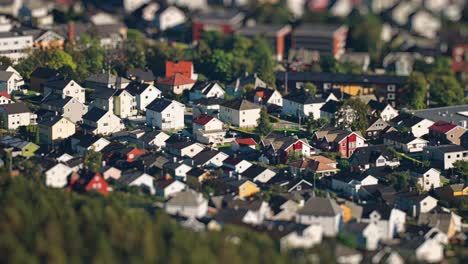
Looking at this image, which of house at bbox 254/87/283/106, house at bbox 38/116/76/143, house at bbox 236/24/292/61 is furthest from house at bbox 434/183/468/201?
house at bbox 236/24/292/61

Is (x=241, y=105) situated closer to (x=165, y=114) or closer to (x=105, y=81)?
(x=165, y=114)

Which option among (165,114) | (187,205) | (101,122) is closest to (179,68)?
(165,114)

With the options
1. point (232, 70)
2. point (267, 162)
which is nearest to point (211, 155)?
point (267, 162)

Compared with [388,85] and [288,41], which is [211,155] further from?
[288,41]

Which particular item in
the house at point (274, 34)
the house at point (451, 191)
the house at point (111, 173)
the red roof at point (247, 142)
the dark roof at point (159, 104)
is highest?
the house at point (274, 34)

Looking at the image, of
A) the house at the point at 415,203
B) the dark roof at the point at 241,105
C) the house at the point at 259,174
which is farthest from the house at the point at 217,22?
the house at the point at 415,203

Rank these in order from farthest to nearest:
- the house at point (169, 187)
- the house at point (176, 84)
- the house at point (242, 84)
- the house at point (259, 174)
Answer: the house at point (242, 84) < the house at point (176, 84) < the house at point (259, 174) < the house at point (169, 187)

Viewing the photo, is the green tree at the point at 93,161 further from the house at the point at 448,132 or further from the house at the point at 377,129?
the house at the point at 448,132
